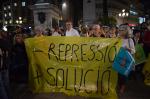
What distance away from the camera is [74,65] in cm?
805

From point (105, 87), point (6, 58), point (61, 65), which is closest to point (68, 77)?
point (61, 65)

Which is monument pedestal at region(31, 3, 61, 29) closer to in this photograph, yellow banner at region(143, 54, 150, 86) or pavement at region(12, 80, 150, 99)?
yellow banner at region(143, 54, 150, 86)

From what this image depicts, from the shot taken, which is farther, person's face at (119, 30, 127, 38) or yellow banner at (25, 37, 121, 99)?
person's face at (119, 30, 127, 38)

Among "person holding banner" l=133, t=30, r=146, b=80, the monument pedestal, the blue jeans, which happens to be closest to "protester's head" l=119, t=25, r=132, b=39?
"person holding banner" l=133, t=30, r=146, b=80

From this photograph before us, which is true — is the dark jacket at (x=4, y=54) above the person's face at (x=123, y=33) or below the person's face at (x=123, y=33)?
below

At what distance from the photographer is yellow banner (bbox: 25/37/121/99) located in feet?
26.0

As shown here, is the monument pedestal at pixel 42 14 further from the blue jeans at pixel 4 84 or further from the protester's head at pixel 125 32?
the blue jeans at pixel 4 84

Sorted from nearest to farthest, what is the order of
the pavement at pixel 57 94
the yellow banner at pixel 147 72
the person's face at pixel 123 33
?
1. the pavement at pixel 57 94
2. the person's face at pixel 123 33
3. the yellow banner at pixel 147 72

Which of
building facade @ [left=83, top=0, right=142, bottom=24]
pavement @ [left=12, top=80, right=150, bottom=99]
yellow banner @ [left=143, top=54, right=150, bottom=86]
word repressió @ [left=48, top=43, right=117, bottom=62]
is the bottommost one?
pavement @ [left=12, top=80, right=150, bottom=99]

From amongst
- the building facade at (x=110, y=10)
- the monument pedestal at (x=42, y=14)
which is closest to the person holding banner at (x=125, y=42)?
the monument pedestal at (x=42, y=14)

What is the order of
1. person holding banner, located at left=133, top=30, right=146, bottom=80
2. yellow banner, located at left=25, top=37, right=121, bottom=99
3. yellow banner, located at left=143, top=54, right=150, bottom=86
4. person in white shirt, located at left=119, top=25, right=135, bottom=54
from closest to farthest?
yellow banner, located at left=25, top=37, right=121, bottom=99, person in white shirt, located at left=119, top=25, right=135, bottom=54, yellow banner, located at left=143, top=54, right=150, bottom=86, person holding banner, located at left=133, top=30, right=146, bottom=80

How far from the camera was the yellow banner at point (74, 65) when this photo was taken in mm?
7934

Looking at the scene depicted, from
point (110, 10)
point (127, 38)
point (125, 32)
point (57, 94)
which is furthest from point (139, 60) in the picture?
point (110, 10)

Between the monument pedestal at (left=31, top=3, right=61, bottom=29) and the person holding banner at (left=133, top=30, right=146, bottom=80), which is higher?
the monument pedestal at (left=31, top=3, right=61, bottom=29)
